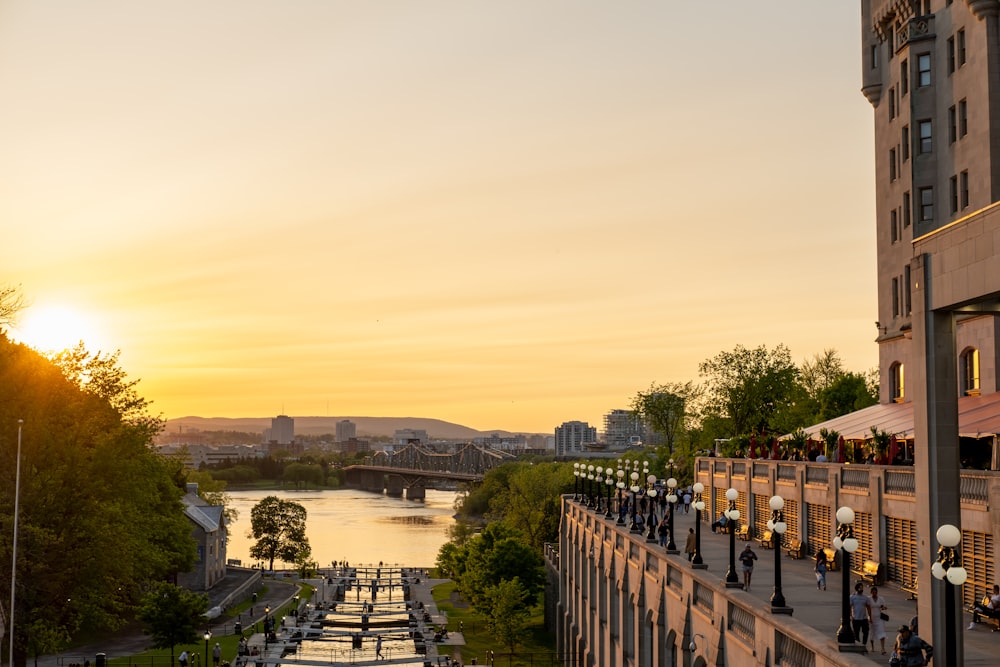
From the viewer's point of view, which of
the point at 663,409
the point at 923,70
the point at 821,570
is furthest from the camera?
the point at 663,409

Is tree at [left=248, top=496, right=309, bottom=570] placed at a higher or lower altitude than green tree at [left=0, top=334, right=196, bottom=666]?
lower

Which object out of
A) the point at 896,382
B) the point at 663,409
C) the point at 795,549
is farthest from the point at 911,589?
the point at 663,409

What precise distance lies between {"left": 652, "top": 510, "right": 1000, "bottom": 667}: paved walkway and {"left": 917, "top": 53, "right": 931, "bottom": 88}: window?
24429mm

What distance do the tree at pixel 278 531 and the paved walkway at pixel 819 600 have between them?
97333mm

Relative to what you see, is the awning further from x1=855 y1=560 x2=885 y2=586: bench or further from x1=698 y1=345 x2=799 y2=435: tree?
x1=698 y1=345 x2=799 y2=435: tree

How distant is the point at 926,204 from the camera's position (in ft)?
170

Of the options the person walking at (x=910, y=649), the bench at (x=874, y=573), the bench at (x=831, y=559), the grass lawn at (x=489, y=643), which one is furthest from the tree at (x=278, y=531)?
the person walking at (x=910, y=649)

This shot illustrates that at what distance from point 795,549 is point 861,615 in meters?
19.7

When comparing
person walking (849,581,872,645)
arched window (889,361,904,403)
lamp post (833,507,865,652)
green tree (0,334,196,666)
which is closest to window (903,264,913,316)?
arched window (889,361,904,403)

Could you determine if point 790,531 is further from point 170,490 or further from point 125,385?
point 170,490

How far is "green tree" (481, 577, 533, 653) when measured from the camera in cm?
7694

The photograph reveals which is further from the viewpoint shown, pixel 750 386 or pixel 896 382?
pixel 750 386

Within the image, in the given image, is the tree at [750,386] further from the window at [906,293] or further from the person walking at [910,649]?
the person walking at [910,649]

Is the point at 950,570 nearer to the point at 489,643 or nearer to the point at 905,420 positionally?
the point at 905,420
